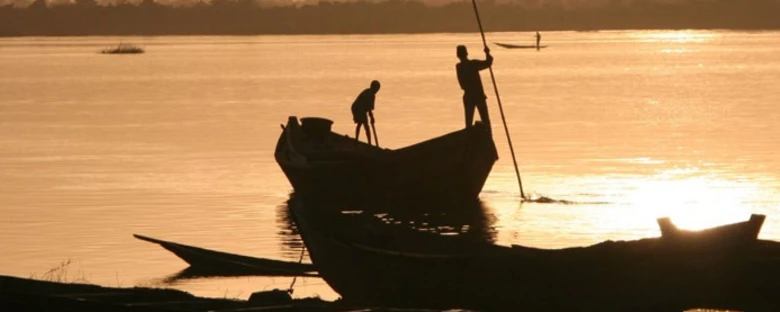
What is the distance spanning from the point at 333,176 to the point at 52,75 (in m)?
92.5

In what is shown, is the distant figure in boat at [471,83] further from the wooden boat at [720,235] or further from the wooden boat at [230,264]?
the wooden boat at [720,235]

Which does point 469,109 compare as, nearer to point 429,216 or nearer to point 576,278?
point 429,216

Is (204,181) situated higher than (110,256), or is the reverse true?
(204,181)

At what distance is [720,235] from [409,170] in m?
12.4

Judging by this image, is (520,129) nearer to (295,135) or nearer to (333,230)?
(295,135)

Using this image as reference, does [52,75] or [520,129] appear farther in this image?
[52,75]

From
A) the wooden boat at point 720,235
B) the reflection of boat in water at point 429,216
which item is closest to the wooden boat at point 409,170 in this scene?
the reflection of boat in water at point 429,216

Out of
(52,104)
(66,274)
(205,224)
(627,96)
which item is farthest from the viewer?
(627,96)

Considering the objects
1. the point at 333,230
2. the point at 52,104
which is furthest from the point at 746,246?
the point at 52,104

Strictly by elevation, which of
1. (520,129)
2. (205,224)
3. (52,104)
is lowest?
(205,224)

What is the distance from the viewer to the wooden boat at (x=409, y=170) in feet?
83.5

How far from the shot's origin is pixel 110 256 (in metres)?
21.9

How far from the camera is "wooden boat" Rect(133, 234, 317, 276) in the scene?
19031 millimetres

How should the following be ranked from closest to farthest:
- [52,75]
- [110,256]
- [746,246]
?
[746,246], [110,256], [52,75]
